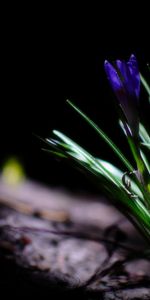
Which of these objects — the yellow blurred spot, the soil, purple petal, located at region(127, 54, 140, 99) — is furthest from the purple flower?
the yellow blurred spot

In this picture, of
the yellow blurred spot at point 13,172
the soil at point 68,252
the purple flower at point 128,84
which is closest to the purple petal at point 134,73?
the purple flower at point 128,84

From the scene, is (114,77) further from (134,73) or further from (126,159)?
(126,159)

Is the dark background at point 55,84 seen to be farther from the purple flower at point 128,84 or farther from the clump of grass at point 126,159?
the purple flower at point 128,84

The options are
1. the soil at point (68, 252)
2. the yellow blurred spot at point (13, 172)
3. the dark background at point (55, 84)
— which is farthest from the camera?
the dark background at point (55, 84)

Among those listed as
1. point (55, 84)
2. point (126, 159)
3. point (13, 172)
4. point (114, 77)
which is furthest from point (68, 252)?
point (55, 84)

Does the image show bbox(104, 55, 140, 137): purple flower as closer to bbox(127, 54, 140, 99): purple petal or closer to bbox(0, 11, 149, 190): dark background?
bbox(127, 54, 140, 99): purple petal

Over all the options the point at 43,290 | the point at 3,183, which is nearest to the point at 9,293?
the point at 43,290

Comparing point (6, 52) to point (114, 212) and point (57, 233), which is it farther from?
point (57, 233)
